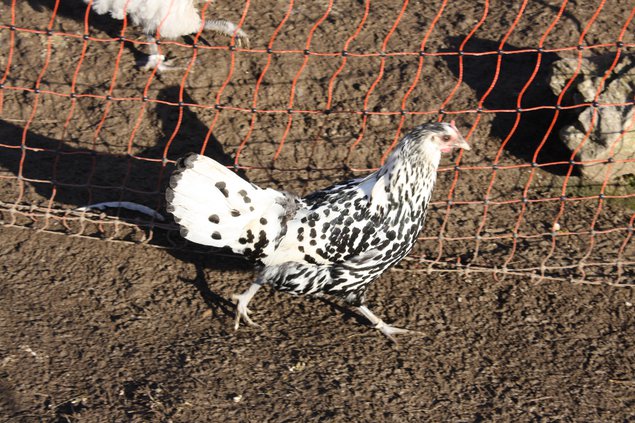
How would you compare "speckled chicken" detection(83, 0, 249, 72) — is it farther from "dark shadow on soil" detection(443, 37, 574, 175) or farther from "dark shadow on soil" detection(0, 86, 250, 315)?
"dark shadow on soil" detection(443, 37, 574, 175)

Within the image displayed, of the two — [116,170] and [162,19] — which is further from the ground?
[162,19]

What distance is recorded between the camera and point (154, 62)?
497 centimetres

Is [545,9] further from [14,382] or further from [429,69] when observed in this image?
[14,382]

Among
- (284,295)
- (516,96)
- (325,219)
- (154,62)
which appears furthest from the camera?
(154,62)

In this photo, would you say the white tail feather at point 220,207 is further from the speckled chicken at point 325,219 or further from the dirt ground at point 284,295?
the dirt ground at point 284,295

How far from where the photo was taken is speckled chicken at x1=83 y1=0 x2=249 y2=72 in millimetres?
4750

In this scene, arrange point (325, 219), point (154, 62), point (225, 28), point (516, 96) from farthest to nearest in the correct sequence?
point (225, 28), point (154, 62), point (516, 96), point (325, 219)

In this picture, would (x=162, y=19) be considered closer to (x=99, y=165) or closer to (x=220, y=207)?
(x=99, y=165)

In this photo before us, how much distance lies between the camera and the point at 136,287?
378 centimetres

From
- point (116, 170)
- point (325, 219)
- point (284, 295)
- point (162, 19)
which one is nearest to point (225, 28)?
point (162, 19)

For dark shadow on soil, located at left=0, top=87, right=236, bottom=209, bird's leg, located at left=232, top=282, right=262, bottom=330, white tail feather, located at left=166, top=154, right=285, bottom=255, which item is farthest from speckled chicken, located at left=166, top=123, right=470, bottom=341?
dark shadow on soil, located at left=0, top=87, right=236, bottom=209

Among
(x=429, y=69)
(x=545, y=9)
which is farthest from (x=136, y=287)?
(x=545, y=9)

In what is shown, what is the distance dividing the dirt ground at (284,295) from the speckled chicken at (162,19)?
0.13 meters

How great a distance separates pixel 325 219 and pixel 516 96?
1.98 metres
